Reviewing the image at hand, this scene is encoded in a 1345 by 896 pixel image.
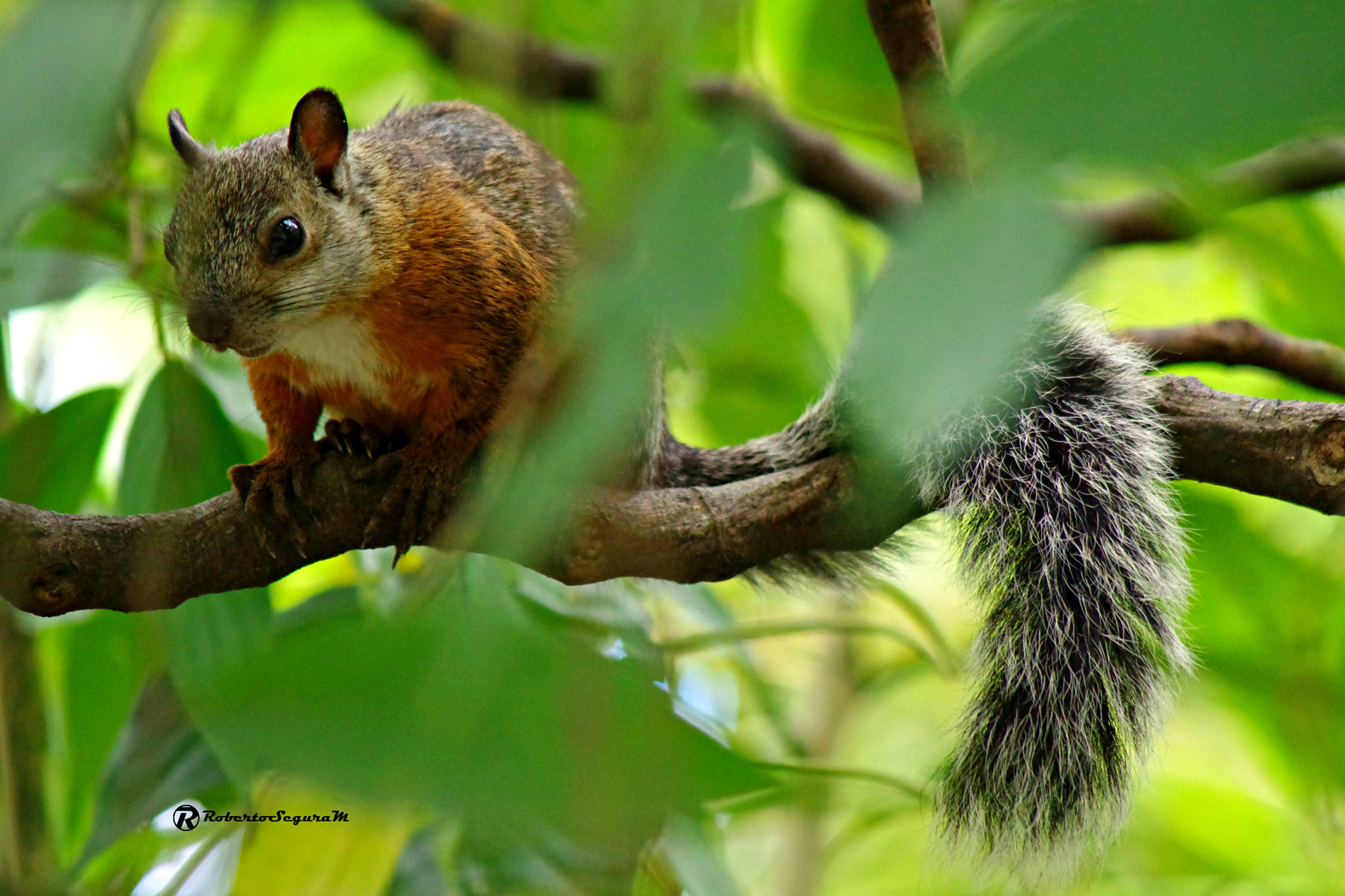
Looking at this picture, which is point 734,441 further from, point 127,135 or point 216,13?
point 216,13

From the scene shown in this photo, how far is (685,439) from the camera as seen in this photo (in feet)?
8.56

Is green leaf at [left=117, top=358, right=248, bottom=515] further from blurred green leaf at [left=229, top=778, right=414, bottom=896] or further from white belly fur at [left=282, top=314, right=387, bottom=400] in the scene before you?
blurred green leaf at [left=229, top=778, right=414, bottom=896]

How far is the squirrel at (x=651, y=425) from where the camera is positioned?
4.42ft

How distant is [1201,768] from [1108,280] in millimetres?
1119

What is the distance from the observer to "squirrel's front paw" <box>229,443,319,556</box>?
135 centimetres

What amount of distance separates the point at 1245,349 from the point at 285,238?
1276 mm

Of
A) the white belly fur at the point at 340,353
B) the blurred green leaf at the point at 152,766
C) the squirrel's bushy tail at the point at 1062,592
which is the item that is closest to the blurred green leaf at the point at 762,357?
the squirrel's bushy tail at the point at 1062,592

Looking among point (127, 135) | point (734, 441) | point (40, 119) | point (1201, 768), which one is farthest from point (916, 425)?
point (1201, 768)

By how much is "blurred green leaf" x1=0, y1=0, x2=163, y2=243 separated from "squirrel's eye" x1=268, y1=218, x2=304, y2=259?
1003 mm

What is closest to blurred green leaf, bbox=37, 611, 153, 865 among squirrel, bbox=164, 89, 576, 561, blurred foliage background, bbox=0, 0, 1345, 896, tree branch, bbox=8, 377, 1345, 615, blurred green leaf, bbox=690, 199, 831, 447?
blurred foliage background, bbox=0, 0, 1345, 896

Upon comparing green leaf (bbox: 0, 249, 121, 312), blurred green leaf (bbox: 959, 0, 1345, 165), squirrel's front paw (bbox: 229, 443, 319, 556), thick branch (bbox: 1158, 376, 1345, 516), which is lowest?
squirrel's front paw (bbox: 229, 443, 319, 556)

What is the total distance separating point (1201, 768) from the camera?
2.59 m

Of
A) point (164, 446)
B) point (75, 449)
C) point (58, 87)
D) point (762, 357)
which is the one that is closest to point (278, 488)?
point (164, 446)

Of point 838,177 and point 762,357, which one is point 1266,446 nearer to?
point 762,357
